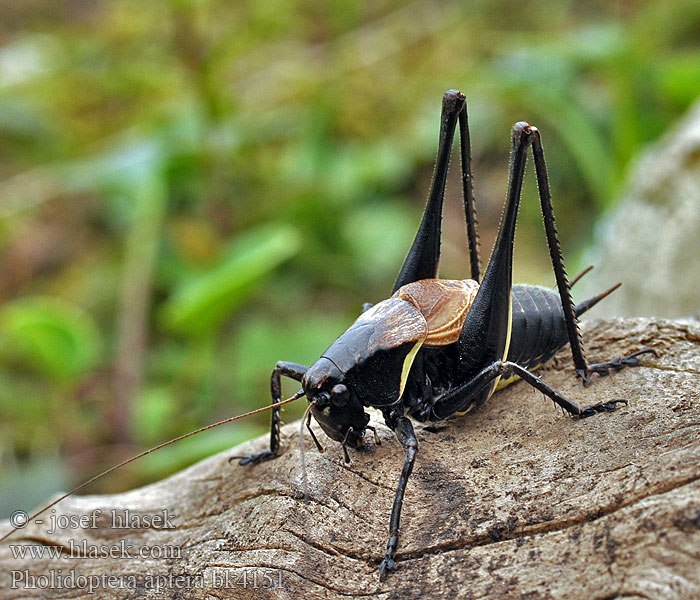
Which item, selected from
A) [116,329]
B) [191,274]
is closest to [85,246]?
[116,329]

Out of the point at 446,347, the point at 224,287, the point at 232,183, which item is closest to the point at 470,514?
the point at 446,347

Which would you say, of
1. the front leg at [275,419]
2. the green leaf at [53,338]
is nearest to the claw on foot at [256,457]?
the front leg at [275,419]

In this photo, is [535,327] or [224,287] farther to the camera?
[224,287]

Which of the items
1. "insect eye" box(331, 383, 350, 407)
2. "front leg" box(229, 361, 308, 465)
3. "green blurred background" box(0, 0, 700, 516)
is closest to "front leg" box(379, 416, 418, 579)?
"insect eye" box(331, 383, 350, 407)

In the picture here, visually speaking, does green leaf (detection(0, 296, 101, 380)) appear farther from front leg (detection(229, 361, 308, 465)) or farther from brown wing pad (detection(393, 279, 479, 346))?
brown wing pad (detection(393, 279, 479, 346))

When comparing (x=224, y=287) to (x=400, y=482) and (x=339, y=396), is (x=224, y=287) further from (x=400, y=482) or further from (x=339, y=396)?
(x=400, y=482)
